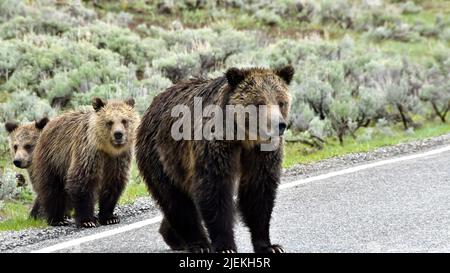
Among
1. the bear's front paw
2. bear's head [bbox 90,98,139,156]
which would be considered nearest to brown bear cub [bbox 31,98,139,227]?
bear's head [bbox 90,98,139,156]

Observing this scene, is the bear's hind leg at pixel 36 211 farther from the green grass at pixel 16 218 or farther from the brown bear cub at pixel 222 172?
the brown bear cub at pixel 222 172

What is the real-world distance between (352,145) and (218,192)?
8851mm

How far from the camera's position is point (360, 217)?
950cm

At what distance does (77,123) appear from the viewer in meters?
11.6

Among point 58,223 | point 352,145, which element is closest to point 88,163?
point 58,223

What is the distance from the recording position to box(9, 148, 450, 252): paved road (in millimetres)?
8359

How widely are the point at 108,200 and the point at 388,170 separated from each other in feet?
→ 12.7

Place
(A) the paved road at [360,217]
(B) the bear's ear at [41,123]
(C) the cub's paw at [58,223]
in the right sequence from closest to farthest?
1. (A) the paved road at [360,217]
2. (C) the cub's paw at [58,223]
3. (B) the bear's ear at [41,123]

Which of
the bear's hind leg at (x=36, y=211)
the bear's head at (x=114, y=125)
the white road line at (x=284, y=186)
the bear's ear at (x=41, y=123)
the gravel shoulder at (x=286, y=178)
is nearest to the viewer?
the white road line at (x=284, y=186)

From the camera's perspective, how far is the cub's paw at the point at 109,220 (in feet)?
33.8

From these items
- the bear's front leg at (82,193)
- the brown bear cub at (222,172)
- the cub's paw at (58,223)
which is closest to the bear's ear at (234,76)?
the brown bear cub at (222,172)

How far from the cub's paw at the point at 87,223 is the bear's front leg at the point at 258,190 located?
10.8ft
